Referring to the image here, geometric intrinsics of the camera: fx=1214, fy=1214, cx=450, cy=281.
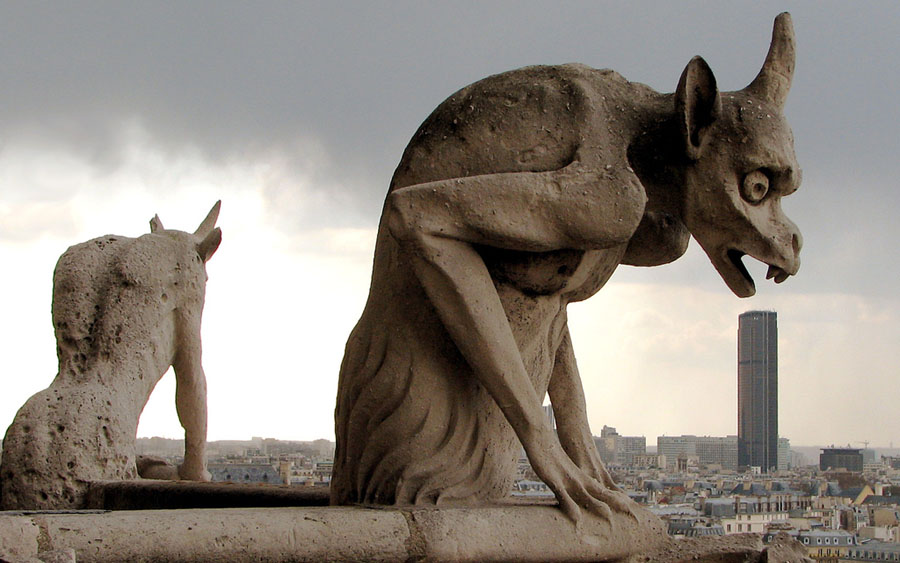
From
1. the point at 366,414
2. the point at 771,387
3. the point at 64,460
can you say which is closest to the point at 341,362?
the point at 366,414

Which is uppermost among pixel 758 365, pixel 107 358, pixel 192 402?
pixel 758 365

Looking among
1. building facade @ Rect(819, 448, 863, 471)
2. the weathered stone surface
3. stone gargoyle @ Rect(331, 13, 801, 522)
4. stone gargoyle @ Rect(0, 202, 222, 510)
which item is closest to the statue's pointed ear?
stone gargoyle @ Rect(0, 202, 222, 510)

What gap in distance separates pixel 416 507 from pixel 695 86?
1.76m

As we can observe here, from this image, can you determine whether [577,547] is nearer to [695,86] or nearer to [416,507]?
[416,507]

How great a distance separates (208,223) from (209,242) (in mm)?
269

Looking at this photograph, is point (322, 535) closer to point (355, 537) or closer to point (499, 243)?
point (355, 537)

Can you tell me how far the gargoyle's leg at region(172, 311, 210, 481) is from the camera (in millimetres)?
7516

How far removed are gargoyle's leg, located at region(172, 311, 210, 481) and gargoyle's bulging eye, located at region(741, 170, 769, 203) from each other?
409cm

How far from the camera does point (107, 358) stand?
6820 millimetres

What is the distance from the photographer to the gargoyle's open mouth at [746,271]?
4457 millimetres

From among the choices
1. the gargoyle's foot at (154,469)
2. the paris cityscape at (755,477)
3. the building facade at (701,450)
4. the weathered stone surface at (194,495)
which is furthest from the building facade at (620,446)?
the weathered stone surface at (194,495)

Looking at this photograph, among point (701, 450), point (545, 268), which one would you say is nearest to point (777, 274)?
point (545, 268)

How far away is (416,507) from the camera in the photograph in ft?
13.3

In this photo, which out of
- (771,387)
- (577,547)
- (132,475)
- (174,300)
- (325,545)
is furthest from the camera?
(771,387)
